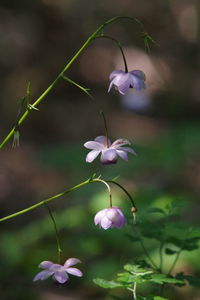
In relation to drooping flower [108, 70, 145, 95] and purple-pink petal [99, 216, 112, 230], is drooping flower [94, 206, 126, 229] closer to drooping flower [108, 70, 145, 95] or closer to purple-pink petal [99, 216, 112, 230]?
purple-pink petal [99, 216, 112, 230]

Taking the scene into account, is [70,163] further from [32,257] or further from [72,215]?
[32,257]

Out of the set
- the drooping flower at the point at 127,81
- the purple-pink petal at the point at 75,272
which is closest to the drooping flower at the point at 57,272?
the purple-pink petal at the point at 75,272

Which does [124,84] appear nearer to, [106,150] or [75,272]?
[106,150]

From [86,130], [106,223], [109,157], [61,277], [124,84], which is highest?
[86,130]

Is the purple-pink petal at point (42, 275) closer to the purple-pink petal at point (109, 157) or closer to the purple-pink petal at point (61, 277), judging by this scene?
the purple-pink petal at point (61, 277)

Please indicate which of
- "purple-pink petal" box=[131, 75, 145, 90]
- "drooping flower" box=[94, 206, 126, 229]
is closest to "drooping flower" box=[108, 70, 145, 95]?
"purple-pink petal" box=[131, 75, 145, 90]

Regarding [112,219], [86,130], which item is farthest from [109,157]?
[86,130]
